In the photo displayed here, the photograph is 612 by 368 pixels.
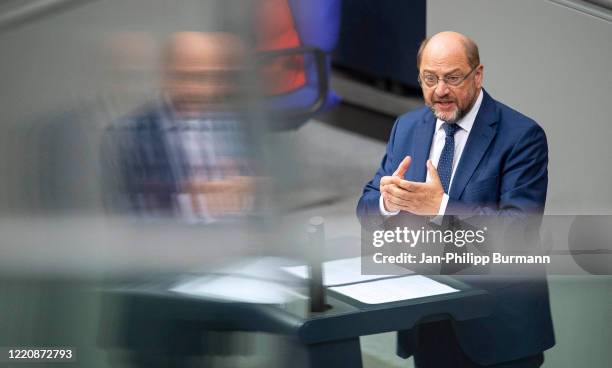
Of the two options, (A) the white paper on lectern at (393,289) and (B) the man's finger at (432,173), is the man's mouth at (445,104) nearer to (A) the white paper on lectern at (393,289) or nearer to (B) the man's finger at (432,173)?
(B) the man's finger at (432,173)

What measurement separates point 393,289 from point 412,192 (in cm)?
19

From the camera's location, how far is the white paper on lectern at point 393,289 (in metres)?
1.42

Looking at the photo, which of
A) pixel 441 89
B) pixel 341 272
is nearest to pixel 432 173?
pixel 441 89

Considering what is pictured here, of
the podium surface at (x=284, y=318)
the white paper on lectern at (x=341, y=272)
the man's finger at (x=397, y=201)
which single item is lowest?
the podium surface at (x=284, y=318)

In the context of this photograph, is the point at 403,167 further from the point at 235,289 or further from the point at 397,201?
the point at 235,289

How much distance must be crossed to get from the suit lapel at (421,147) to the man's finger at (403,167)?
0.04ft

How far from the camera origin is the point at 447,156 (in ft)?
4.86

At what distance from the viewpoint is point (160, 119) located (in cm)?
158

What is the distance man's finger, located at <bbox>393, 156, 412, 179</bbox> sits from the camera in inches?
58.3

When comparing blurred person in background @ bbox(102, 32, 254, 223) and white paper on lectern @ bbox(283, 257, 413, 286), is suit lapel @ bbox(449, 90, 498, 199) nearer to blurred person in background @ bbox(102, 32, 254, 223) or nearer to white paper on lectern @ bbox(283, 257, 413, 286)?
white paper on lectern @ bbox(283, 257, 413, 286)

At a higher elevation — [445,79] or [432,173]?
[445,79]

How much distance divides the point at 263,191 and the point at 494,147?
0.47m

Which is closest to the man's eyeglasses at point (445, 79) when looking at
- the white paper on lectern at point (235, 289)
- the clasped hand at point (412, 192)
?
the clasped hand at point (412, 192)

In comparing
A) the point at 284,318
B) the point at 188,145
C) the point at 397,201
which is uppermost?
the point at 188,145
